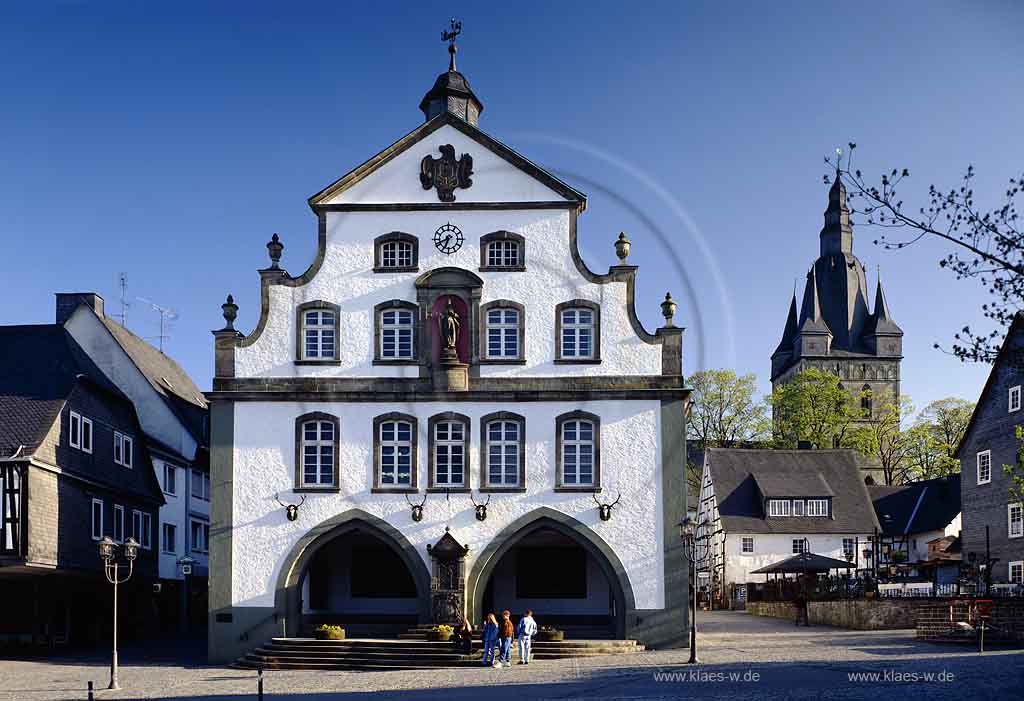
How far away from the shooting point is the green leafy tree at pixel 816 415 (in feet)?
290

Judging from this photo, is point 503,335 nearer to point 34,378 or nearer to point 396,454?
point 396,454

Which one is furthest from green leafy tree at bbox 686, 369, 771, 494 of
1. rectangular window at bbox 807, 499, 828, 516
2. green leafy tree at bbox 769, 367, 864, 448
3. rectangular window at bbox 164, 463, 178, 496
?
rectangular window at bbox 164, 463, 178, 496

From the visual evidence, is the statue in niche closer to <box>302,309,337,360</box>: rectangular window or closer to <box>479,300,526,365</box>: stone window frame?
<box>479,300,526,365</box>: stone window frame

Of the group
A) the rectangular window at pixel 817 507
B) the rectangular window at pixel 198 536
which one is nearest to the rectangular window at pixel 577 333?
the rectangular window at pixel 198 536

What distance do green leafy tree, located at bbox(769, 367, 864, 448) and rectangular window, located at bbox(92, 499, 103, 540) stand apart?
189 feet

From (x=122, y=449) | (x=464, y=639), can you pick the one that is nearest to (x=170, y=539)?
(x=122, y=449)

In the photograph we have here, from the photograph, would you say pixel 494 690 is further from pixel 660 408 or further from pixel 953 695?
pixel 660 408

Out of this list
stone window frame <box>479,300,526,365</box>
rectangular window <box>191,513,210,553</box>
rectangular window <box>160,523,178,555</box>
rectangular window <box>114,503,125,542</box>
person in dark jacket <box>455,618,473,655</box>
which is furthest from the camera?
rectangular window <box>191,513,210,553</box>

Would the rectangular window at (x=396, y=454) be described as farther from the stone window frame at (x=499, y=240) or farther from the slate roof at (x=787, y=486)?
the slate roof at (x=787, y=486)

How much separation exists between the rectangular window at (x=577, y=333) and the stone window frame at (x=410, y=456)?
188 inches

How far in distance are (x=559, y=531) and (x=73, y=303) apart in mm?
25169

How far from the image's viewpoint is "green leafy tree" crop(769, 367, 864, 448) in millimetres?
88438

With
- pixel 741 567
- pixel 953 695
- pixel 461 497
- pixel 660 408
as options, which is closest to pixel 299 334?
pixel 461 497

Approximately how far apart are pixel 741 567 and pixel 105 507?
1556 inches
